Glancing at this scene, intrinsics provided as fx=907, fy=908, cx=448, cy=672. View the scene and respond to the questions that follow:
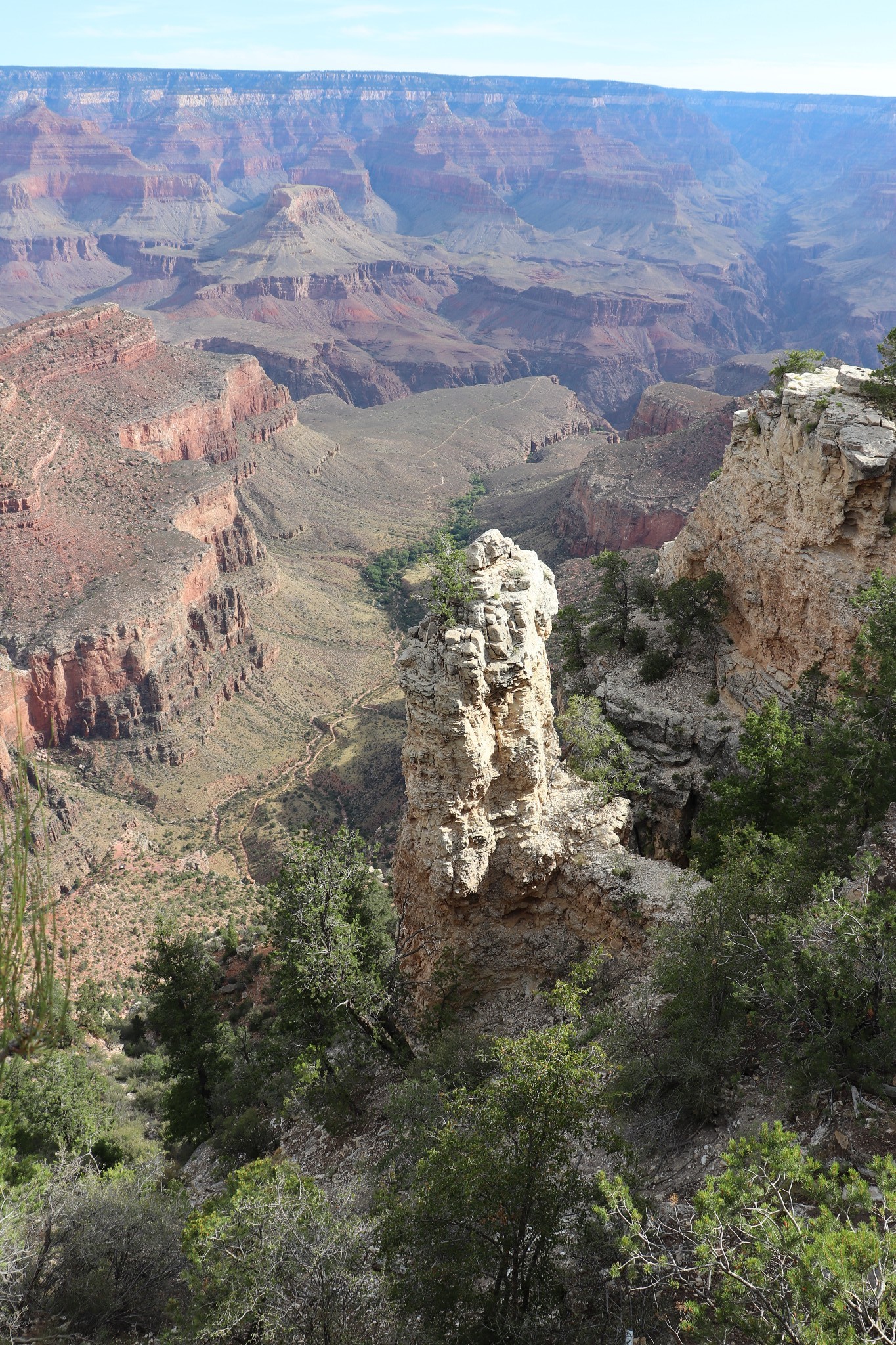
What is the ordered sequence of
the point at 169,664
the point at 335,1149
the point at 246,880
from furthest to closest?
the point at 169,664 < the point at 246,880 < the point at 335,1149

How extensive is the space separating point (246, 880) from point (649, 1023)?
47339mm

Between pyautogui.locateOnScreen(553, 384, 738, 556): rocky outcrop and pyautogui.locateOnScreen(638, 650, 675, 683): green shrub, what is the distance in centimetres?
6537

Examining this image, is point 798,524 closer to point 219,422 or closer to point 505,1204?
point 505,1204

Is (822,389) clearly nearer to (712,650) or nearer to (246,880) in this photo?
(712,650)

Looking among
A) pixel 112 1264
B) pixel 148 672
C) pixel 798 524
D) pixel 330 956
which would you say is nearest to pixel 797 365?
pixel 798 524

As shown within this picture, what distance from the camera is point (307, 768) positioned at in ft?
264

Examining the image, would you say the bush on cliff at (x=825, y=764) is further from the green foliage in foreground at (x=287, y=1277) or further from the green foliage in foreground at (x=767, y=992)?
the green foliage in foreground at (x=287, y=1277)

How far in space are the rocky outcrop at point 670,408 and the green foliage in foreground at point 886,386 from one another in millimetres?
100900

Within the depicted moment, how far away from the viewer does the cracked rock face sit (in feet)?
78.4

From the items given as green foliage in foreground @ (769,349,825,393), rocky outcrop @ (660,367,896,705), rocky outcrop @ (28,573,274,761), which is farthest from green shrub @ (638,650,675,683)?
rocky outcrop @ (28,573,274,761)

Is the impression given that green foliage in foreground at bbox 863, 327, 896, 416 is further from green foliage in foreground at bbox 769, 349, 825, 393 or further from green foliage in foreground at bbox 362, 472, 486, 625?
green foliage in foreground at bbox 362, 472, 486, 625

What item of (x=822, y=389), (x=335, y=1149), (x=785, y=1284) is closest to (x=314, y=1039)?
(x=335, y=1149)

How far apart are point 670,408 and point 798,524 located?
115 metres

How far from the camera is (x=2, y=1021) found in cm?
1314
